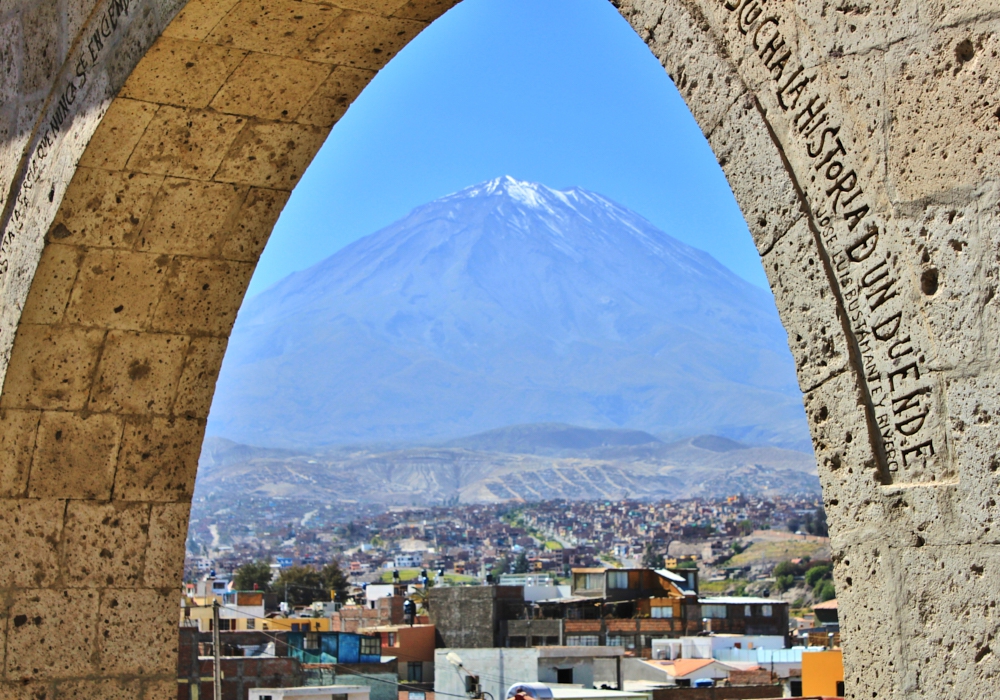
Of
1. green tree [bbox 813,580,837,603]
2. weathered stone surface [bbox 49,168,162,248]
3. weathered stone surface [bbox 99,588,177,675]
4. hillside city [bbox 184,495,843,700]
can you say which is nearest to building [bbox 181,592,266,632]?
hillside city [bbox 184,495,843,700]

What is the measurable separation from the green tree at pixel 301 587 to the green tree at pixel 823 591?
24211 millimetres

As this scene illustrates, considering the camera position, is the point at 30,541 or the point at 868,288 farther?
the point at 30,541

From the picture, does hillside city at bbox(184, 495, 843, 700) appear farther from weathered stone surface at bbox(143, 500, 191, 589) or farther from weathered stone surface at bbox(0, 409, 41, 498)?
weathered stone surface at bbox(0, 409, 41, 498)

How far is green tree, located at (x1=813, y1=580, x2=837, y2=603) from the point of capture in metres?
63.8

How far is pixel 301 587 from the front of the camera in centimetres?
6262

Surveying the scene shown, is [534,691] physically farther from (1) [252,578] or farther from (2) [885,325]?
(1) [252,578]

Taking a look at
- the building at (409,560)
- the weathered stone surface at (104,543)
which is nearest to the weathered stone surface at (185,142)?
the weathered stone surface at (104,543)

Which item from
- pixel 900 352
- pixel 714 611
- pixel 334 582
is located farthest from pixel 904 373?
pixel 334 582

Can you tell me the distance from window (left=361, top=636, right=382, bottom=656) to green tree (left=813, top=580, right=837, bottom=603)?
125ft

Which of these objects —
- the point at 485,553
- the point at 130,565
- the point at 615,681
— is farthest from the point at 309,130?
the point at 485,553

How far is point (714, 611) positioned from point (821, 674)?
74.3 feet

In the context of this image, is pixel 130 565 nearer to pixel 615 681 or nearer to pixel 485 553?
pixel 615 681

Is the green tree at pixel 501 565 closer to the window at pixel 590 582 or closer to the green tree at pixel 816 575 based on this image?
the green tree at pixel 816 575

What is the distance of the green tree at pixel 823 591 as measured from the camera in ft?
209
